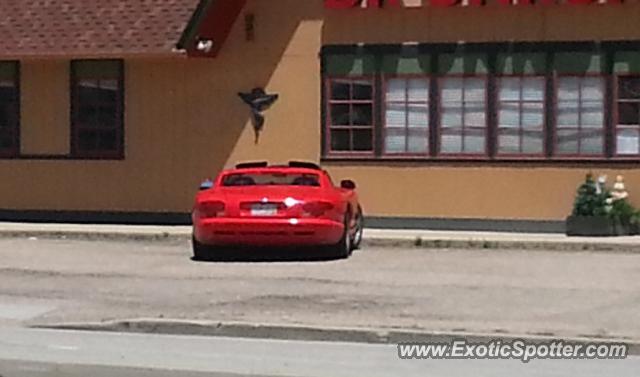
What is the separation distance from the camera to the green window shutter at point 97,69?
84.4 feet

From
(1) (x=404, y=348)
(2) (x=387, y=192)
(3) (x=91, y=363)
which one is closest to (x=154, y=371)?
(3) (x=91, y=363)

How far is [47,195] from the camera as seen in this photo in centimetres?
2617

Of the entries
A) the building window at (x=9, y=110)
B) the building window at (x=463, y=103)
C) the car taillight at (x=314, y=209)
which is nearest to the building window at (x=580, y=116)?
the building window at (x=463, y=103)

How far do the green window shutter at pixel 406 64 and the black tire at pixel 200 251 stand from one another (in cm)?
560

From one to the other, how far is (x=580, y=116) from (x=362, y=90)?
3618 mm

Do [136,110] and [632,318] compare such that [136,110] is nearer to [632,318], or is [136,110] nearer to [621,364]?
[632,318]

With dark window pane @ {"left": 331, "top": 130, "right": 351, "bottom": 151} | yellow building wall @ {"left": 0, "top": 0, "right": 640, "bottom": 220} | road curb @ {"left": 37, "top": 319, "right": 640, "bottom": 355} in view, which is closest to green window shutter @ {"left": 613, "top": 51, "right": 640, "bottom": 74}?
yellow building wall @ {"left": 0, "top": 0, "right": 640, "bottom": 220}

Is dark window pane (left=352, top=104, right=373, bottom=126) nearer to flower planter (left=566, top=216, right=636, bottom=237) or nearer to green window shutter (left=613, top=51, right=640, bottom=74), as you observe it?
flower planter (left=566, top=216, right=636, bottom=237)

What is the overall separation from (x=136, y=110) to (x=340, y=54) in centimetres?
380

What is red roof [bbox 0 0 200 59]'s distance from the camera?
24484mm

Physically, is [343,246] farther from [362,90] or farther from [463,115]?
[362,90]

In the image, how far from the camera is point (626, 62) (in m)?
23.2

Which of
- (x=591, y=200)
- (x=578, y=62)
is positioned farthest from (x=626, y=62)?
(x=591, y=200)

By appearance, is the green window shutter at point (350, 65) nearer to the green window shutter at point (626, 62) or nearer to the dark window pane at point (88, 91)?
the green window shutter at point (626, 62)
